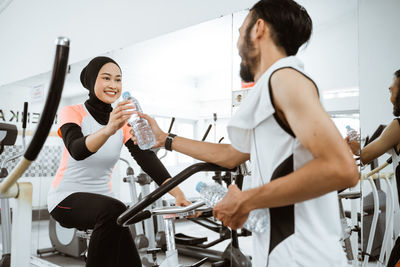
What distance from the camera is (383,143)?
166 centimetres

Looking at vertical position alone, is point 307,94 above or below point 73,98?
below

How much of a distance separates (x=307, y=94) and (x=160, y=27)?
208 centimetres

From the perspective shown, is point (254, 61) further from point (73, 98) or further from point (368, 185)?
point (73, 98)

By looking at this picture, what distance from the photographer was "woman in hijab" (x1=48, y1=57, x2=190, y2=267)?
1.62 m

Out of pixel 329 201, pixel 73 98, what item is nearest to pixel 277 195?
pixel 329 201

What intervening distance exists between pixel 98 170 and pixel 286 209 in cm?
150

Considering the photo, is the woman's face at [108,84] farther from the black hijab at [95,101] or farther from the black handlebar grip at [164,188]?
the black handlebar grip at [164,188]

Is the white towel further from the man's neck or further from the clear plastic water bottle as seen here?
the clear plastic water bottle

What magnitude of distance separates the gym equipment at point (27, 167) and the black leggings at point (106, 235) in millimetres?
462

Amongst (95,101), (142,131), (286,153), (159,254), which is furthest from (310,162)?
(159,254)

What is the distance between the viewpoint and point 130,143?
6.99ft

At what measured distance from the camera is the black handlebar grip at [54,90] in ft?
2.10

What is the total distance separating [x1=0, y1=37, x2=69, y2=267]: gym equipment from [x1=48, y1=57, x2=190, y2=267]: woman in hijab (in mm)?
425

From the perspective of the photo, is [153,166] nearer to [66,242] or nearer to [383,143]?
[383,143]
